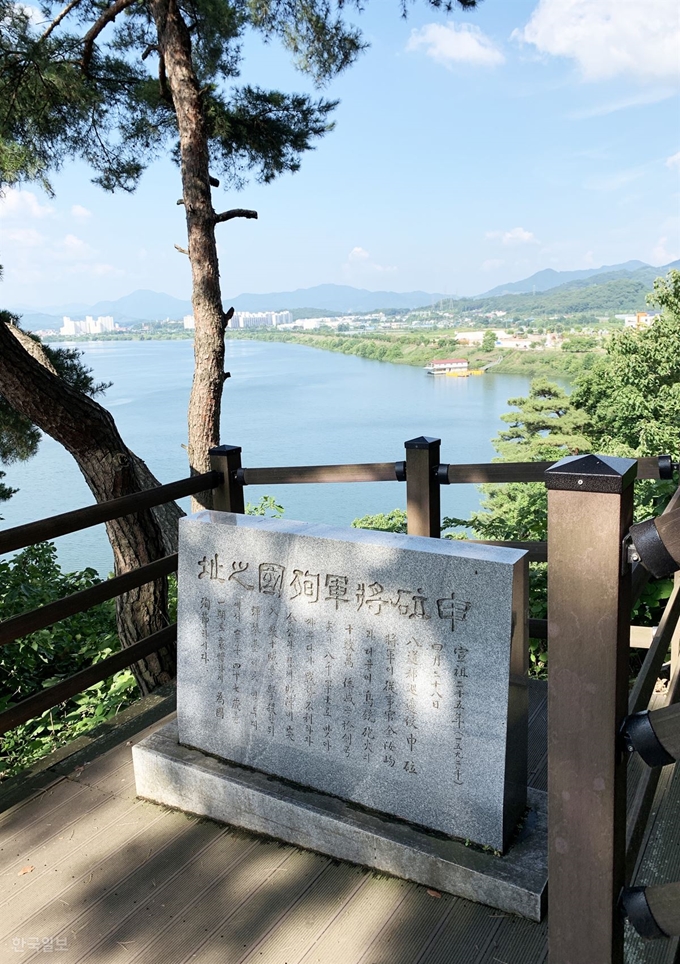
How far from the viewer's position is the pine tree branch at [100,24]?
5756mm

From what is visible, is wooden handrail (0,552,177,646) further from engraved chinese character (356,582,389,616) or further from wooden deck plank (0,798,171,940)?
engraved chinese character (356,582,389,616)

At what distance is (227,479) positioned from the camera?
2770 mm

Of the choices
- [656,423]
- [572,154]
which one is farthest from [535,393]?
[572,154]

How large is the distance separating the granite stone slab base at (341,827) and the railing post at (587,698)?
495 mm

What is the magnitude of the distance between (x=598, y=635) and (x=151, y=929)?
1338mm

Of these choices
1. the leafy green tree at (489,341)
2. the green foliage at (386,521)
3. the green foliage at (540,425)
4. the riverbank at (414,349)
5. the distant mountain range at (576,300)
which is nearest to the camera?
the green foliage at (386,521)

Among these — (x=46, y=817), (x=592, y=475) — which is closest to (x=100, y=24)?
(x=46, y=817)

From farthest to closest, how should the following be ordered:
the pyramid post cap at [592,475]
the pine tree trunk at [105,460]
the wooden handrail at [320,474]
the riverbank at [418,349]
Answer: the riverbank at [418,349] < the pine tree trunk at [105,460] < the wooden handrail at [320,474] < the pyramid post cap at [592,475]

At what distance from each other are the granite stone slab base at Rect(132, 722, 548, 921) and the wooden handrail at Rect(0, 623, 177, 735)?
0.33 metres

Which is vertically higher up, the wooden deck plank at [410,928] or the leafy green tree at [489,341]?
the leafy green tree at [489,341]

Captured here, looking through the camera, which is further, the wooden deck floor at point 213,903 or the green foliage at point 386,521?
the green foliage at point 386,521

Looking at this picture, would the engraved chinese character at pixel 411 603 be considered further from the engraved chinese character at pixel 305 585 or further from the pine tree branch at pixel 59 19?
the pine tree branch at pixel 59 19

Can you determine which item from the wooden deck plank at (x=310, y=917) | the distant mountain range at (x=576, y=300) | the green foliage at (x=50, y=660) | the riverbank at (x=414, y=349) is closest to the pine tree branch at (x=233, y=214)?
the green foliage at (x=50, y=660)

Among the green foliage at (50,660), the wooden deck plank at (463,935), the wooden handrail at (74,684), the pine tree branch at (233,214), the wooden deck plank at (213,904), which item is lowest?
the green foliage at (50,660)
